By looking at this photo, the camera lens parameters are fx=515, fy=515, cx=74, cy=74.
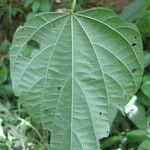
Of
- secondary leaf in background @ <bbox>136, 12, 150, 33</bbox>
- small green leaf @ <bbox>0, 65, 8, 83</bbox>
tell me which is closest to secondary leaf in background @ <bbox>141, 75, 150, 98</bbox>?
small green leaf @ <bbox>0, 65, 8, 83</bbox>

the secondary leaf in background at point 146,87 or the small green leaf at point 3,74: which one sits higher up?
the small green leaf at point 3,74

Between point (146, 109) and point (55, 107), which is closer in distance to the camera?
point (55, 107)

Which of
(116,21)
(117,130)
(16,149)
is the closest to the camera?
(116,21)

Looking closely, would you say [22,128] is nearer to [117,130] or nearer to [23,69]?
[117,130]

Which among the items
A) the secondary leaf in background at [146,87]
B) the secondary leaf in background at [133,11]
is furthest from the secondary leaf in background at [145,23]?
the secondary leaf in background at [146,87]

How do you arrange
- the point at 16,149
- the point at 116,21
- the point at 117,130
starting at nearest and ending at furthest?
the point at 116,21 → the point at 16,149 → the point at 117,130

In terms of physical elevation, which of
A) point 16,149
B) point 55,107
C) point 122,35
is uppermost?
point 122,35

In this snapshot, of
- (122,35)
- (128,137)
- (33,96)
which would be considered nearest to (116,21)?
(122,35)

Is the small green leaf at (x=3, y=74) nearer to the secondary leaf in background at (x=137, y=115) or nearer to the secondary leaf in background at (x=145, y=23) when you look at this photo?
the secondary leaf in background at (x=137, y=115)
